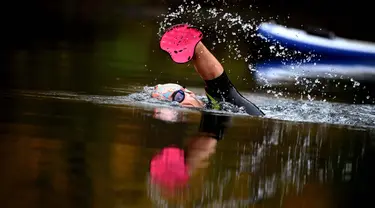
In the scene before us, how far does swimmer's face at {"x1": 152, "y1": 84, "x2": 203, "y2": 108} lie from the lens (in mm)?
3340

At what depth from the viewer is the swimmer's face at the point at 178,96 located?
3.34 metres

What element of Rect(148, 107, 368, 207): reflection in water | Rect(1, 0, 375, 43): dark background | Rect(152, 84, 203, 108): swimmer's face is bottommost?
Rect(148, 107, 368, 207): reflection in water

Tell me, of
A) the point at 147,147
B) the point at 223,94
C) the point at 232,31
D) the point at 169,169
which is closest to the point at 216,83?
the point at 223,94

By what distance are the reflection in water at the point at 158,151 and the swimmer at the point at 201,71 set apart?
0.85ft

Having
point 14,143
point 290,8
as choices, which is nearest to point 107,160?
point 14,143

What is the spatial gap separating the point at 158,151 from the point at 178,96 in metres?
1.22

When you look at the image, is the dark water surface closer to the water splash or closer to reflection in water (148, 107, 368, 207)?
reflection in water (148, 107, 368, 207)

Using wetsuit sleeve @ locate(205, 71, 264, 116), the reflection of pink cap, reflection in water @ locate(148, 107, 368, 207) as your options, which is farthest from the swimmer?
the reflection of pink cap

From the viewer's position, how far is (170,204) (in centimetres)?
162

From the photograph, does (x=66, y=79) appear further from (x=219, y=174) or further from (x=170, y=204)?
(x=170, y=204)

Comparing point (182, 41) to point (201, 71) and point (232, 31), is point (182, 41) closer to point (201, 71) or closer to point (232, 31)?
point (201, 71)

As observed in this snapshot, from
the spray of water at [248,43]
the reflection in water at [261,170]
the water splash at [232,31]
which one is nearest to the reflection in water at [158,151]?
the reflection in water at [261,170]

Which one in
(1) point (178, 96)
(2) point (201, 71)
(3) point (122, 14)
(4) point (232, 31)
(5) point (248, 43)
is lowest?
(1) point (178, 96)

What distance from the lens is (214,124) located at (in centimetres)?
283
